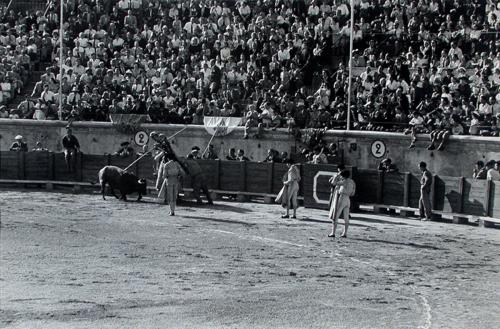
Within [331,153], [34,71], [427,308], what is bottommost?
[427,308]

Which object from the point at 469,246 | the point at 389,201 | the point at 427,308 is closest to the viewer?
the point at 427,308

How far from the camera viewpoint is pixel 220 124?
3112 cm

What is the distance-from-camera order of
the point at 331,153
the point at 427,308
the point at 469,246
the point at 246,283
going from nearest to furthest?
the point at 427,308 < the point at 246,283 < the point at 469,246 < the point at 331,153

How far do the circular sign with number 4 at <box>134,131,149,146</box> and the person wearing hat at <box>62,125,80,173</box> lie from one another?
6.32 ft

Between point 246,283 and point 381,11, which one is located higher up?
point 381,11

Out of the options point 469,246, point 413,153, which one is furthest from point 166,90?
point 469,246

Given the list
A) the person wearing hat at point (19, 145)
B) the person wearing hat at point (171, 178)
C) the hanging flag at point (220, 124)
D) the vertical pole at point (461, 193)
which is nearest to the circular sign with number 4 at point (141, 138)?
the hanging flag at point (220, 124)

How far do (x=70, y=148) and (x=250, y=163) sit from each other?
19.4ft

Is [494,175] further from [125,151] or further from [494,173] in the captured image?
[125,151]

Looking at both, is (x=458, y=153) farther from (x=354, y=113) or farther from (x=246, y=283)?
(x=246, y=283)

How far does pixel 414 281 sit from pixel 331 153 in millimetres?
12014

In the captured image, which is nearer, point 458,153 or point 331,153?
point 458,153

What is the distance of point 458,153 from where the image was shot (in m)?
27.5

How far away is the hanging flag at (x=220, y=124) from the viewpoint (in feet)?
102
